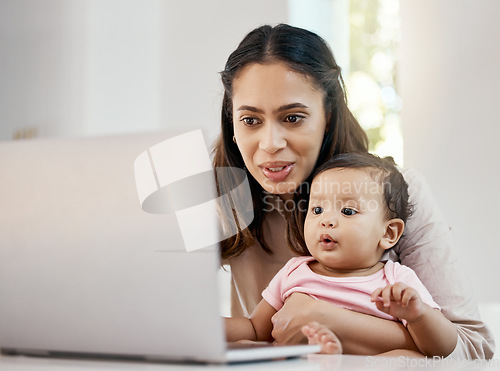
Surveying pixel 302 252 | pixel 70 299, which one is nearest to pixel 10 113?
pixel 302 252

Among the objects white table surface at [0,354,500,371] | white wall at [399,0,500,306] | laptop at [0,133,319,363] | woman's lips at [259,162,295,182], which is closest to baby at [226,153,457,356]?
woman's lips at [259,162,295,182]

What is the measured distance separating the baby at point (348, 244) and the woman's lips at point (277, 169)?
135mm

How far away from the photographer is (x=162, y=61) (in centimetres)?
319

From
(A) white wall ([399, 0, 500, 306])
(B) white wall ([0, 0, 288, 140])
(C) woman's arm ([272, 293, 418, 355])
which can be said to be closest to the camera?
(C) woman's arm ([272, 293, 418, 355])

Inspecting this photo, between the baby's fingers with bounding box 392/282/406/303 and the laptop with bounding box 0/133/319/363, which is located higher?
the laptop with bounding box 0/133/319/363

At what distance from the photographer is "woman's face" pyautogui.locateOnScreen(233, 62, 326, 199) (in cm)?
136

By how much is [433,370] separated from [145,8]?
2.89m

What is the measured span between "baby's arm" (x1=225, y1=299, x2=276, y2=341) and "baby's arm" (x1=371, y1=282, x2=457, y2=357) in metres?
0.32

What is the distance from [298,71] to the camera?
1389mm

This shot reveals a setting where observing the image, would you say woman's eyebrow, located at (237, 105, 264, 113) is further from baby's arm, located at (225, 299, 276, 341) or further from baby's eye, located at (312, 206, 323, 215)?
baby's arm, located at (225, 299, 276, 341)

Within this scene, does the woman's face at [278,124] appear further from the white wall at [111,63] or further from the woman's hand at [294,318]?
the white wall at [111,63]

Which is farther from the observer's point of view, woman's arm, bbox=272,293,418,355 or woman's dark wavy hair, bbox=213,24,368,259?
woman's dark wavy hair, bbox=213,24,368,259

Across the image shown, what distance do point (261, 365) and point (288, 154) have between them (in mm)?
764

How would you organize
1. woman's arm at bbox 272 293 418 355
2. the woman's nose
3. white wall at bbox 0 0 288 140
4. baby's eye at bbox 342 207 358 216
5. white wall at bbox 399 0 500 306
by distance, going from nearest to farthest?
woman's arm at bbox 272 293 418 355 → baby's eye at bbox 342 207 358 216 → the woman's nose → white wall at bbox 399 0 500 306 → white wall at bbox 0 0 288 140
